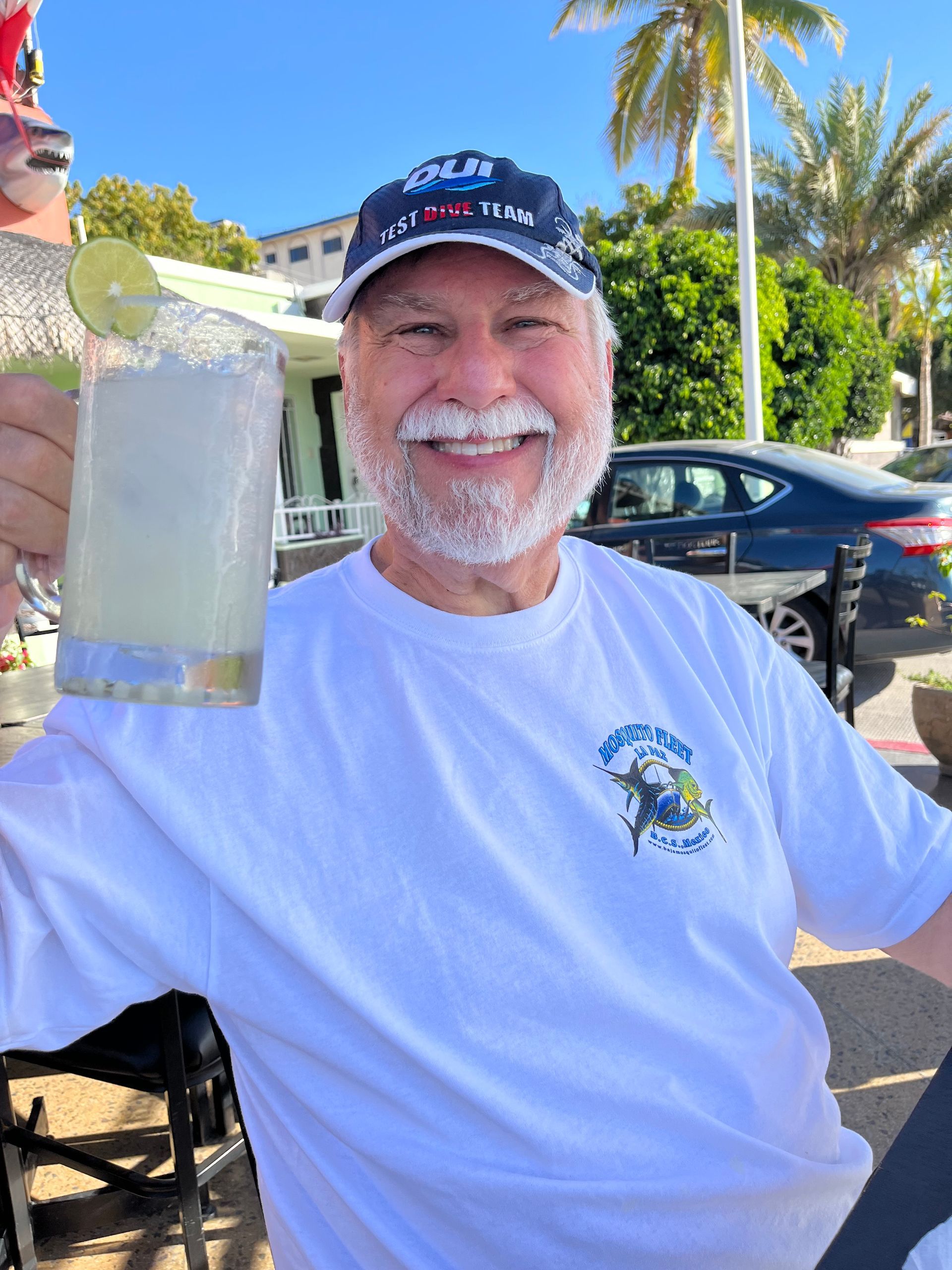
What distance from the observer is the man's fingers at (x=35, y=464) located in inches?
36.4

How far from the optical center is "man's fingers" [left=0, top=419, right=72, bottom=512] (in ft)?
3.04

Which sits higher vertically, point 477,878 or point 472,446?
point 472,446

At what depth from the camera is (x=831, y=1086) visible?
259 centimetres

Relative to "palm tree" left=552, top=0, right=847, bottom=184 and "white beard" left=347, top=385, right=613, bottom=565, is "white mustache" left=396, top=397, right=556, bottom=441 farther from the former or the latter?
"palm tree" left=552, top=0, right=847, bottom=184

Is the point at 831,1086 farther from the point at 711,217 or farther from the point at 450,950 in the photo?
the point at 711,217

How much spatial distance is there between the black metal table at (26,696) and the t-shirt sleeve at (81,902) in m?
1.64

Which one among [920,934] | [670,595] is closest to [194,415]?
[670,595]

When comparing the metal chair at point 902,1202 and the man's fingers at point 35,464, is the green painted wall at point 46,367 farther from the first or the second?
the metal chair at point 902,1202

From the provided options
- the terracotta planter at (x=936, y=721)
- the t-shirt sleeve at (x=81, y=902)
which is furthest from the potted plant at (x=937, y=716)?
the t-shirt sleeve at (x=81, y=902)

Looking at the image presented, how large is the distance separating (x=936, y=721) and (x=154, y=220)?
29593 mm

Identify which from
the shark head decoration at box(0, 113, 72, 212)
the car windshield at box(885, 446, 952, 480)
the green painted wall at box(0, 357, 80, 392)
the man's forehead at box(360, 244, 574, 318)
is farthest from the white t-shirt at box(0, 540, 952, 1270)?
the car windshield at box(885, 446, 952, 480)

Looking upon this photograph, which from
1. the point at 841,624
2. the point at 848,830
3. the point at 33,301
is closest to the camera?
the point at 848,830

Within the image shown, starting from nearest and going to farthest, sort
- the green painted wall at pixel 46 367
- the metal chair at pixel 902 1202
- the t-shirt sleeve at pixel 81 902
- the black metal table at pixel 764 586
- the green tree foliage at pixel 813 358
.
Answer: the metal chair at pixel 902 1202 → the t-shirt sleeve at pixel 81 902 → the black metal table at pixel 764 586 → the green painted wall at pixel 46 367 → the green tree foliage at pixel 813 358

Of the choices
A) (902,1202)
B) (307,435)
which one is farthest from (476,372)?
(307,435)
